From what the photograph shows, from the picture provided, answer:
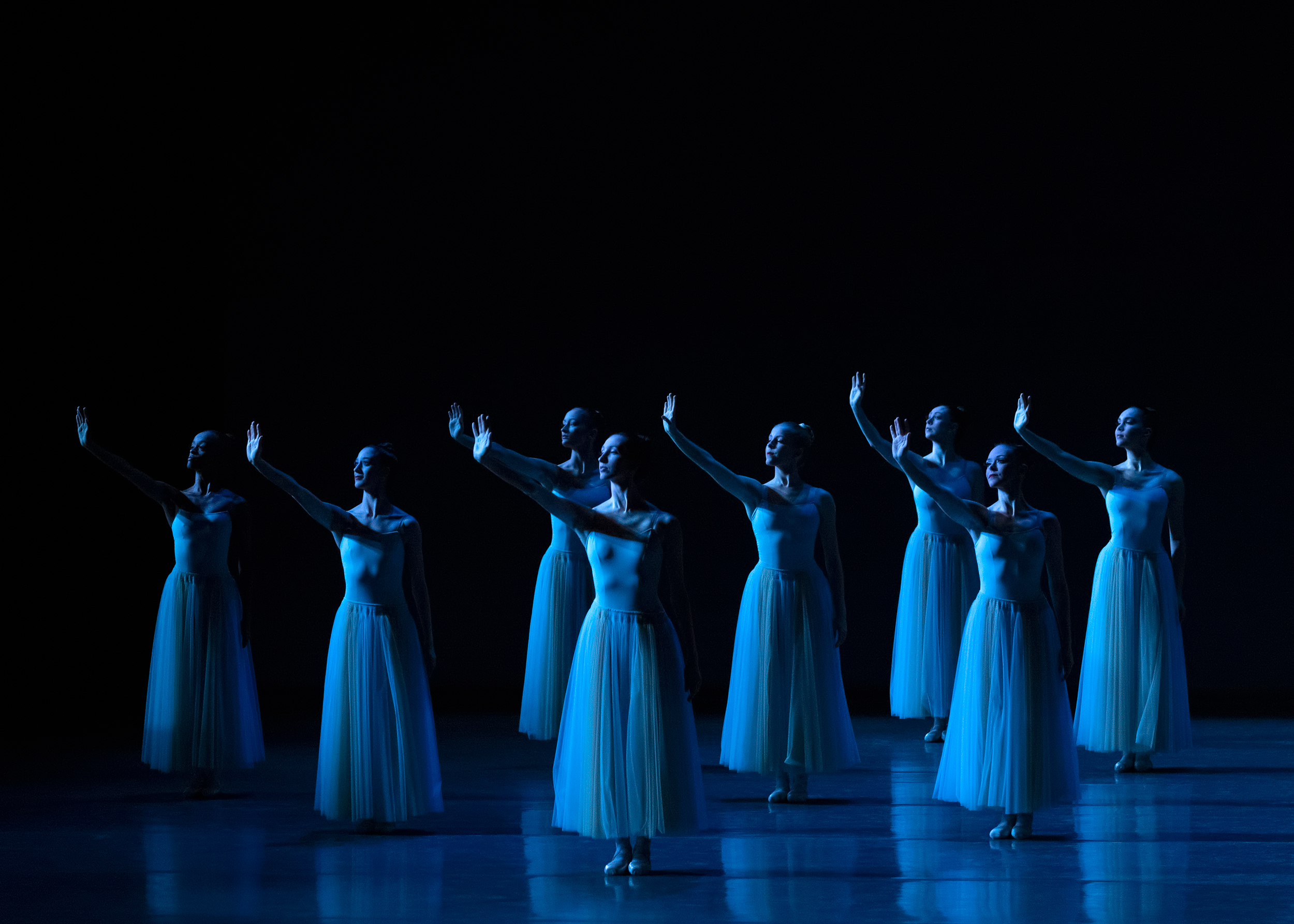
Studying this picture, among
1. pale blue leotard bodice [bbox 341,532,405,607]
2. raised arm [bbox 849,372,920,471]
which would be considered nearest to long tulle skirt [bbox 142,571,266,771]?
pale blue leotard bodice [bbox 341,532,405,607]

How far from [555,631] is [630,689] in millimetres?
2543

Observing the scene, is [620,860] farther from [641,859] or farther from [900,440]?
[900,440]

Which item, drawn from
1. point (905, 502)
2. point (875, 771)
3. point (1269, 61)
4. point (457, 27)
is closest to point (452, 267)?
point (457, 27)

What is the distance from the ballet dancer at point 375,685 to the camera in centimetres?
499

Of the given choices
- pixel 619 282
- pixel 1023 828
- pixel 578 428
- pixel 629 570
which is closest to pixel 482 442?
pixel 629 570

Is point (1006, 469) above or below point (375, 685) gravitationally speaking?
above

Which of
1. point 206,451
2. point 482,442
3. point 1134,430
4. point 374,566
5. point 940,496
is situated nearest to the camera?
point 482,442

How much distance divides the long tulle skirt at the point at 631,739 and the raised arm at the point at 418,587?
0.81 metres

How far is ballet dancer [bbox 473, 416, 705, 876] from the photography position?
14.4ft

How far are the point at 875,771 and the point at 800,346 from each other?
9.72 feet

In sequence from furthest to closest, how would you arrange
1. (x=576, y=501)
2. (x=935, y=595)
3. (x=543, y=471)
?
(x=935, y=595) < (x=543, y=471) < (x=576, y=501)

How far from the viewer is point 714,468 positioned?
17.1ft

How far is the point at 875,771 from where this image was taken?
6285 mm

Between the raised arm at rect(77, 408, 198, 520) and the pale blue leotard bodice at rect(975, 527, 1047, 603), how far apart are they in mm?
2943
